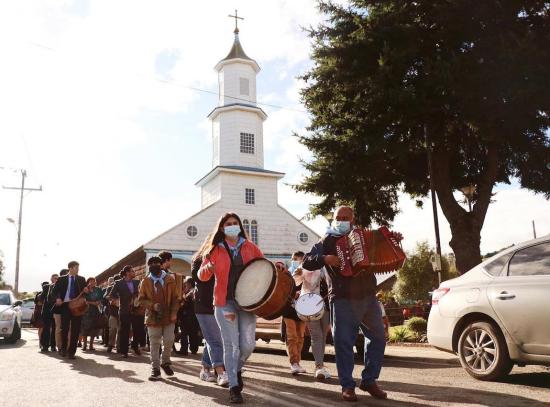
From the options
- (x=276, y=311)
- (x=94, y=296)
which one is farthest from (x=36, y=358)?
(x=276, y=311)

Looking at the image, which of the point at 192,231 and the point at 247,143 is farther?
the point at 247,143

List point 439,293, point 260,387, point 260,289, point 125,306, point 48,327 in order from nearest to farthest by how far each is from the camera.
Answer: point 260,289
point 260,387
point 439,293
point 125,306
point 48,327

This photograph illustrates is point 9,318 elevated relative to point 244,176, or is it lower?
lower

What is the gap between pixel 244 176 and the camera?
3844cm

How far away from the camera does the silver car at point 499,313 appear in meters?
6.54

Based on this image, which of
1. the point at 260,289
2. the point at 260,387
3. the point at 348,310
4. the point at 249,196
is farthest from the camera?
the point at 249,196

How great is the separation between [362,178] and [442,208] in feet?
8.36

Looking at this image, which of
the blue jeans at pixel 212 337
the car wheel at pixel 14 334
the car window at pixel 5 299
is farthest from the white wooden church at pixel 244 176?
the blue jeans at pixel 212 337

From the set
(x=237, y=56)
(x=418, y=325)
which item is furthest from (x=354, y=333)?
(x=237, y=56)

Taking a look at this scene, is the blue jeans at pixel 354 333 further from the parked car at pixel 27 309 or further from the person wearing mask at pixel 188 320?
the parked car at pixel 27 309

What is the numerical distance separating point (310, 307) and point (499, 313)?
7.72ft

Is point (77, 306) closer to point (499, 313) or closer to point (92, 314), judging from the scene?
point (92, 314)

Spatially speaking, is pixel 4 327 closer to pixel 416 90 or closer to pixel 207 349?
pixel 207 349

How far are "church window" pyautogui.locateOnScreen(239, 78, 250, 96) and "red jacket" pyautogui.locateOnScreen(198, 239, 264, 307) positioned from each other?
33.3 metres
